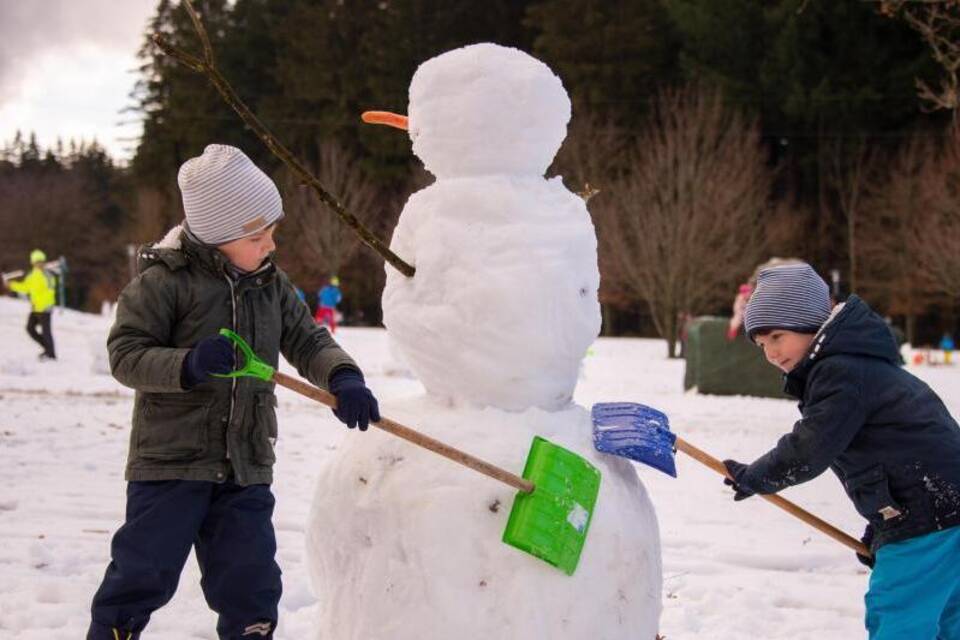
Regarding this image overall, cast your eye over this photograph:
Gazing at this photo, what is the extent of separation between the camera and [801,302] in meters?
2.79

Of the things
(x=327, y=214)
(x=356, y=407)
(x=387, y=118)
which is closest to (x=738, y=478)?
(x=356, y=407)

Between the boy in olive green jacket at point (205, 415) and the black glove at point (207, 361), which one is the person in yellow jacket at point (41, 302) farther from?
the black glove at point (207, 361)

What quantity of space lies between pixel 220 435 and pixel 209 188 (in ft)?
2.15

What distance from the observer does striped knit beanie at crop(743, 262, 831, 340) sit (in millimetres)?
2791

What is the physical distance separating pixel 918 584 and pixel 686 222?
736 inches

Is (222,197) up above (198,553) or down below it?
above

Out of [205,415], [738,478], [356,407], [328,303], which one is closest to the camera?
[356,407]

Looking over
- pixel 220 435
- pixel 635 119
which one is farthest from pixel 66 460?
pixel 635 119

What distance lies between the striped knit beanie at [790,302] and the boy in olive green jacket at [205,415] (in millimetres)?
1240

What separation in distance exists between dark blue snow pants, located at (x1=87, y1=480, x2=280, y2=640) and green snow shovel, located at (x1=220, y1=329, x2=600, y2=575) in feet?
1.65

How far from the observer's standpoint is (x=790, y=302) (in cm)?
280

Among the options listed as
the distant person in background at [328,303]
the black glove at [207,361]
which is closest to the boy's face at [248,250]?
the black glove at [207,361]

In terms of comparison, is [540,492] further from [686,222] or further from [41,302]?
[686,222]

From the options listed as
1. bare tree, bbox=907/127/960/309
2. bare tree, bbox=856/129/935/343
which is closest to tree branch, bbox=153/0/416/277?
bare tree, bbox=907/127/960/309
